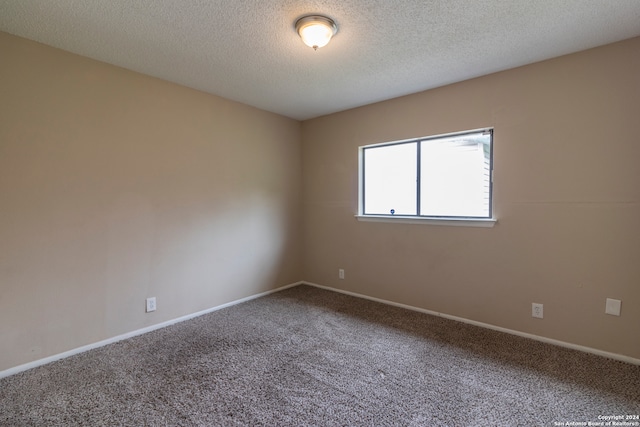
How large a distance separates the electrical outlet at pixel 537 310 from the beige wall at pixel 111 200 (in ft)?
9.73

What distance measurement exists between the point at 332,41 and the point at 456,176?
184 cm

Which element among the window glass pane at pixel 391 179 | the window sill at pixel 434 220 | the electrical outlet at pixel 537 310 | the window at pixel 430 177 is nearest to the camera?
the electrical outlet at pixel 537 310

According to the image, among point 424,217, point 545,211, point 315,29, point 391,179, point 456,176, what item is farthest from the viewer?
point 391,179

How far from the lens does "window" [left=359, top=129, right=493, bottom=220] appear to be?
297cm

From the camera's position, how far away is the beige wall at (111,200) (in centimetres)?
218

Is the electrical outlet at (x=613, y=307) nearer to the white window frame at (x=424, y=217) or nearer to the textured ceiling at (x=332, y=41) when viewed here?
the white window frame at (x=424, y=217)

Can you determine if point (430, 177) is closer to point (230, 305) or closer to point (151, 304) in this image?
point (230, 305)

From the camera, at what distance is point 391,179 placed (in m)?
3.64

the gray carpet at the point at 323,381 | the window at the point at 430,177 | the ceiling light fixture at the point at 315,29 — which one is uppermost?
the ceiling light fixture at the point at 315,29

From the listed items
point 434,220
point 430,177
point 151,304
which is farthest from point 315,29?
point 151,304

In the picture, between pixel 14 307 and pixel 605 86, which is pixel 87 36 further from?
pixel 605 86

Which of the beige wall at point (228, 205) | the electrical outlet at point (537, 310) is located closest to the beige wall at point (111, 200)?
the beige wall at point (228, 205)

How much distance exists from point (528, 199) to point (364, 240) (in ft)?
5.82

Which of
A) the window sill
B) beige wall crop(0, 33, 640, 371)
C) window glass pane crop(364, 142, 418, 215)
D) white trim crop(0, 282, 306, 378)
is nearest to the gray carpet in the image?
white trim crop(0, 282, 306, 378)
